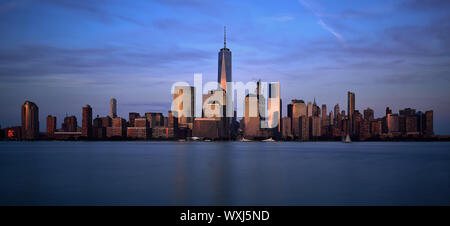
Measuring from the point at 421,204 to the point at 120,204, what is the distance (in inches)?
967

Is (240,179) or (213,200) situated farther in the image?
(240,179)

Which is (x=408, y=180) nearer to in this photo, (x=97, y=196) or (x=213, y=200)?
(x=213, y=200)

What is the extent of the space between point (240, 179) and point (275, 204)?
53.8 feet

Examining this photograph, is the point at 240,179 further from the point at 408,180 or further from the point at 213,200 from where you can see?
the point at 408,180

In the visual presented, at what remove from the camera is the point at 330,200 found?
31.5 m

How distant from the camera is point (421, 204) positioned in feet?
99.0

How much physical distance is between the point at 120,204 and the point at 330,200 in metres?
17.5
